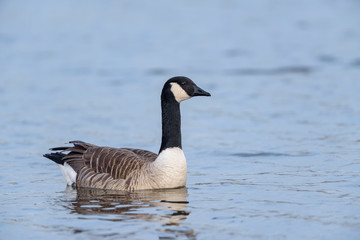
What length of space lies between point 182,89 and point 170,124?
605 millimetres

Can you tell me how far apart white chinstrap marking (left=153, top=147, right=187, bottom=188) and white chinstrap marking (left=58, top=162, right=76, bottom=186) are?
1.53 meters

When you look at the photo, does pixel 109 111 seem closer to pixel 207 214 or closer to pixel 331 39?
pixel 207 214

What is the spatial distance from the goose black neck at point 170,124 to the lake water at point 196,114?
2.65 feet

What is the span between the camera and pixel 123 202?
415 inches

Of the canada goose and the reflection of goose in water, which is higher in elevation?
the canada goose

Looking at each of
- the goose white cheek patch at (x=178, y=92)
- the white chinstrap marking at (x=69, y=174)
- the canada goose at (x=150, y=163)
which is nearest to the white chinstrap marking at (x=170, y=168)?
the canada goose at (x=150, y=163)

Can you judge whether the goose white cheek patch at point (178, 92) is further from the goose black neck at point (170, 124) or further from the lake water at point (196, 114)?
the lake water at point (196, 114)

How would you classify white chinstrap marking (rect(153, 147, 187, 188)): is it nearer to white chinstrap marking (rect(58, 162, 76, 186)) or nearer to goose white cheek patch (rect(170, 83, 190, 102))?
goose white cheek patch (rect(170, 83, 190, 102))

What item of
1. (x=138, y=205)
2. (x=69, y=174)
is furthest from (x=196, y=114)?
(x=138, y=205)

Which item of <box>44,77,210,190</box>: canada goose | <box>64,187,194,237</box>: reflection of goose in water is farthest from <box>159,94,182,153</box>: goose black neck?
<box>64,187,194,237</box>: reflection of goose in water

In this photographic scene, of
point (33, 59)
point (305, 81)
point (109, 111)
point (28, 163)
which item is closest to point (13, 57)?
point (33, 59)

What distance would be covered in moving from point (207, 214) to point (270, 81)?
1288 cm

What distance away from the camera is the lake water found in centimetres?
955

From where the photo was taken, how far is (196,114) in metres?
18.1
